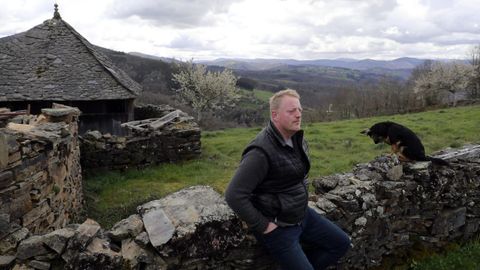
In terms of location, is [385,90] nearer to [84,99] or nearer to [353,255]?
[84,99]

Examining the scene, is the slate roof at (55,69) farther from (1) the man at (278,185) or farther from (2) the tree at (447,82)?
(2) the tree at (447,82)

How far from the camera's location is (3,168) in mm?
4676

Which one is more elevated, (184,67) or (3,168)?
(184,67)

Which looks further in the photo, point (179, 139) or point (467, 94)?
point (467, 94)

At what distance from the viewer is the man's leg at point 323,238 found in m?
3.88

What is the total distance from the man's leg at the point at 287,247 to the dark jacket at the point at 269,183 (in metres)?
0.11

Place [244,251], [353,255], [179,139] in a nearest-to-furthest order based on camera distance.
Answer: [244,251]
[353,255]
[179,139]

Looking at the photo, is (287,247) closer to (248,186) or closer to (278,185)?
(278,185)

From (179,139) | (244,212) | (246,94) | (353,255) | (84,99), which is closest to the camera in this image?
(244,212)

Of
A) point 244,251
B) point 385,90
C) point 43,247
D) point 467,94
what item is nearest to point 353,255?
point 244,251

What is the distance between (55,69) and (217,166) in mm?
8393

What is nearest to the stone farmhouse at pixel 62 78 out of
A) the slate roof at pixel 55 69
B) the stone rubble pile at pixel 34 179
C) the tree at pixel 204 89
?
the slate roof at pixel 55 69

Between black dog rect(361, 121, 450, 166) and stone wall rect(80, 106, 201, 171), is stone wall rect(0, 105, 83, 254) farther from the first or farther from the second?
black dog rect(361, 121, 450, 166)

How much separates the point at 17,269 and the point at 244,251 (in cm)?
204
